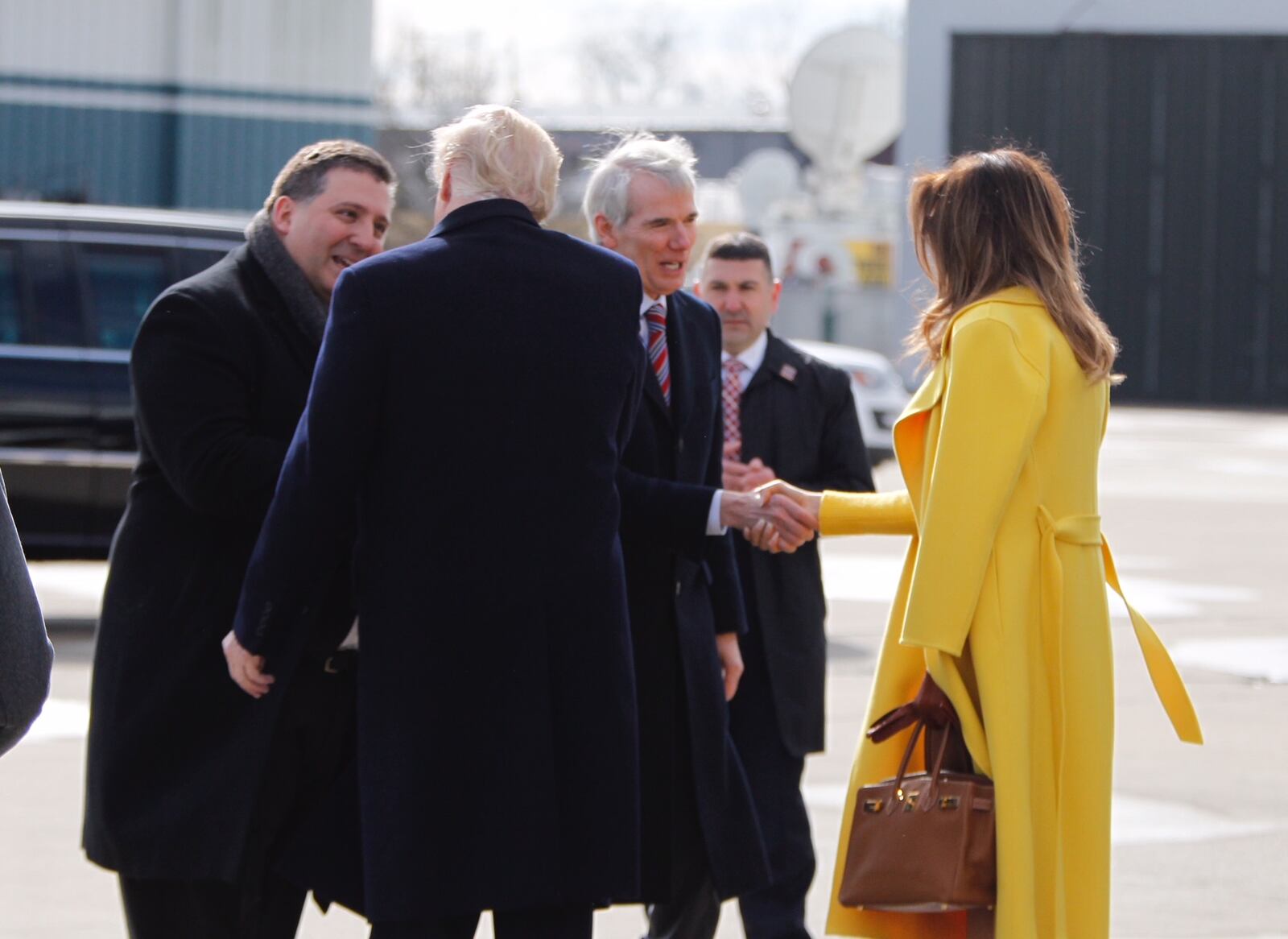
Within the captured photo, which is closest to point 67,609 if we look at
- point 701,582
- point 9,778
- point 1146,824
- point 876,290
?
point 9,778

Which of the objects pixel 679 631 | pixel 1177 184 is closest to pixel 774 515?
pixel 679 631

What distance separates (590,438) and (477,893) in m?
0.81

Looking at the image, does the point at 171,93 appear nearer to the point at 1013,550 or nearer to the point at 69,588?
the point at 69,588

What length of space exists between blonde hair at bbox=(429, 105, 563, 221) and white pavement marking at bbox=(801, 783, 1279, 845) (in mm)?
3464

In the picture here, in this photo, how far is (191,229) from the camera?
10312mm

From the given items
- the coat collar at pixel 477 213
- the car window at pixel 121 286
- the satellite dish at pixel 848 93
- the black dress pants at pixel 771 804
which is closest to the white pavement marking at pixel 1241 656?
the black dress pants at pixel 771 804

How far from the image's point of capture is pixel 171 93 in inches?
Result: 969

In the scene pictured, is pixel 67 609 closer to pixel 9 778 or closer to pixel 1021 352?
pixel 9 778

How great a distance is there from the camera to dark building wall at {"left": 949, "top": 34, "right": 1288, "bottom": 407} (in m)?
36.8

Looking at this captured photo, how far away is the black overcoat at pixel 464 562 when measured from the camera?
134 inches

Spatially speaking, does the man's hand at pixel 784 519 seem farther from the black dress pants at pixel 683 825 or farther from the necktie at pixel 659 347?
the black dress pants at pixel 683 825

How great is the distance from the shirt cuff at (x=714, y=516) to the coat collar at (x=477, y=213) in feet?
2.72

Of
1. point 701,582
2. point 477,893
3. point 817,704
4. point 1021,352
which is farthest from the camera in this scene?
point 817,704

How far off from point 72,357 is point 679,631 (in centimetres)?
646
